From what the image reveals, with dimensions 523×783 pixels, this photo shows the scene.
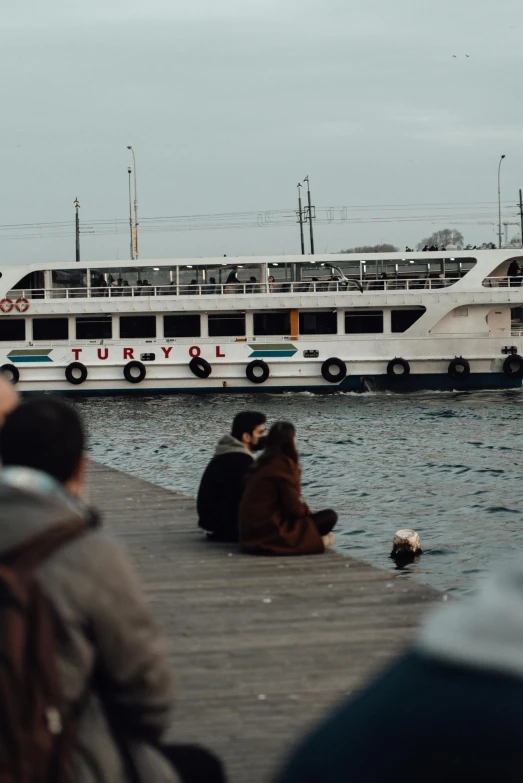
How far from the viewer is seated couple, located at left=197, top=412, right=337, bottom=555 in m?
8.25

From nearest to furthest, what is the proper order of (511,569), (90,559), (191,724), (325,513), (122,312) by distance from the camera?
(511,569), (90,559), (191,724), (325,513), (122,312)


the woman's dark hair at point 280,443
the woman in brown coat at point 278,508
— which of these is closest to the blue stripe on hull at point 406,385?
the woman in brown coat at point 278,508

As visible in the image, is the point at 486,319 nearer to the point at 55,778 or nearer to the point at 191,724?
the point at 191,724

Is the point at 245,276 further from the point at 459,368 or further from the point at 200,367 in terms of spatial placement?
the point at 459,368

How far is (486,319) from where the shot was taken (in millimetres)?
36656

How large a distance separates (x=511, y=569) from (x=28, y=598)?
0.97 meters

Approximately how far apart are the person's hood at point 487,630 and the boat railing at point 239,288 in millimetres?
35392

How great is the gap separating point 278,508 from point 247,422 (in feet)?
2.40

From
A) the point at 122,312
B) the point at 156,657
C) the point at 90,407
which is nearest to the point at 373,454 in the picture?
the point at 90,407

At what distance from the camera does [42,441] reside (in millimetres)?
2707

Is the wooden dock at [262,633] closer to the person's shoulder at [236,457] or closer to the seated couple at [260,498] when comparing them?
the seated couple at [260,498]

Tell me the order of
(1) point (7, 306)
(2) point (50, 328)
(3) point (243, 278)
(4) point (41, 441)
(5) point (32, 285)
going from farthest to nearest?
(3) point (243, 278) < (5) point (32, 285) < (2) point (50, 328) < (1) point (7, 306) < (4) point (41, 441)

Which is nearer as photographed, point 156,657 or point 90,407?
point 156,657

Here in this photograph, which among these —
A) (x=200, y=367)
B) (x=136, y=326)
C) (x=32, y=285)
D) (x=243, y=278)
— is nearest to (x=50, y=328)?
(x=32, y=285)
